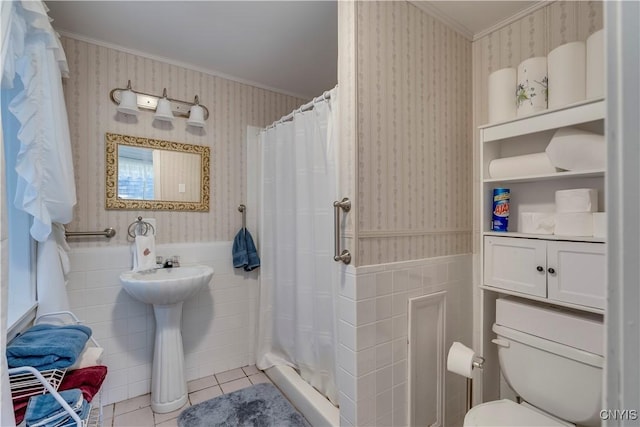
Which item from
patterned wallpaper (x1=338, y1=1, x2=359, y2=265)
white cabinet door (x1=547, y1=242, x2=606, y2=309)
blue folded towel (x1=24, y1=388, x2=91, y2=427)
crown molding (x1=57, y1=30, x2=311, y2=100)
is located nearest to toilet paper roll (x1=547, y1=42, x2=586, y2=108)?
white cabinet door (x1=547, y1=242, x2=606, y2=309)

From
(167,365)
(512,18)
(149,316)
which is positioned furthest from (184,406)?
(512,18)

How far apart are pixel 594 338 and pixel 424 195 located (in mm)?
871

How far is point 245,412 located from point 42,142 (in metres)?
1.77

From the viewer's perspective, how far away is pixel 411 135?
1.46 m

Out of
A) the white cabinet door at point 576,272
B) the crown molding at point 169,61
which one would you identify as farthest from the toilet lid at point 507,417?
the crown molding at point 169,61

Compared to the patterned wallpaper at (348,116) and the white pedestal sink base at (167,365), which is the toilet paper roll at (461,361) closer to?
the patterned wallpaper at (348,116)

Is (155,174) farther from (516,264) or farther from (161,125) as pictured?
(516,264)

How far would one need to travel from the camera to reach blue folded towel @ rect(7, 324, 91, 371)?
3.18ft

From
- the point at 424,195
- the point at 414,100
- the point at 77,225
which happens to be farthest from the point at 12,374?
the point at 414,100

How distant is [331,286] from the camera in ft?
5.57

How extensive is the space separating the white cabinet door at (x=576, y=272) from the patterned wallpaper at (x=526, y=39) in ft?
1.75

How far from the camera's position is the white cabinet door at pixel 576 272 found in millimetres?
1103

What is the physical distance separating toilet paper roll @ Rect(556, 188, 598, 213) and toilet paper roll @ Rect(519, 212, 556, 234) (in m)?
0.06

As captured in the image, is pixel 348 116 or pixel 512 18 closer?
pixel 348 116
